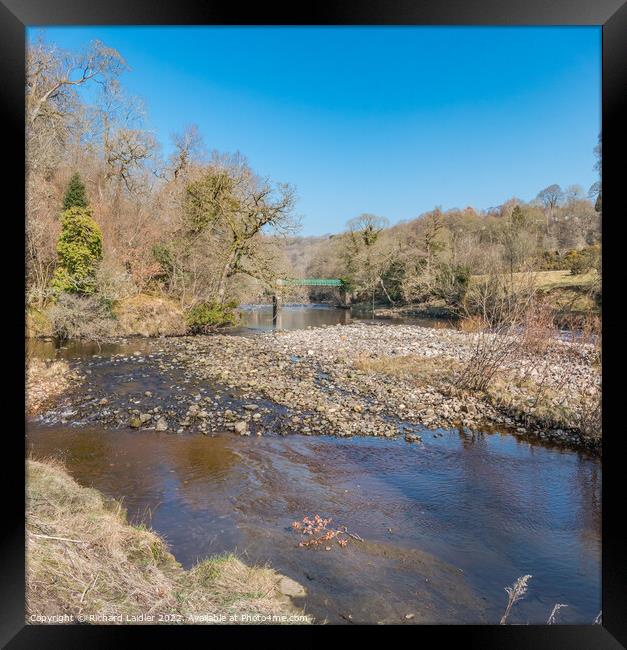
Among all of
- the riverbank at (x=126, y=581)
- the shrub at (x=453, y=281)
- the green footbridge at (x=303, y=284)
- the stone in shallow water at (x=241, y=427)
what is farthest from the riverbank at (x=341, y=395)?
the green footbridge at (x=303, y=284)

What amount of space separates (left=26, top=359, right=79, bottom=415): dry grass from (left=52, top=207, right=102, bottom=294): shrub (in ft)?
4.58

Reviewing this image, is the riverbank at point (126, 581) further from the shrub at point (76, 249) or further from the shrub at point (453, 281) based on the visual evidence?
the shrub at point (453, 281)

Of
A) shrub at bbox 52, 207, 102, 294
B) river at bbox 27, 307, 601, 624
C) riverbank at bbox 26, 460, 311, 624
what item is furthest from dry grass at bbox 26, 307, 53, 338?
riverbank at bbox 26, 460, 311, 624

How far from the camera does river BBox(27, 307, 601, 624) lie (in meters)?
2.62

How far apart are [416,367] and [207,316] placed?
6.67 metres

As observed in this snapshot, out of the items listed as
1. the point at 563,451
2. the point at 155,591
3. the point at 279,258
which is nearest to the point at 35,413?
the point at 155,591

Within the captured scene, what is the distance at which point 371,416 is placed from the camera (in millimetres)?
6023

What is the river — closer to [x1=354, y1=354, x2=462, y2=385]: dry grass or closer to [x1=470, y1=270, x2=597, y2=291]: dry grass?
[x1=354, y1=354, x2=462, y2=385]: dry grass

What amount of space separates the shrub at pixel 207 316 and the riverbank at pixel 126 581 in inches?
369

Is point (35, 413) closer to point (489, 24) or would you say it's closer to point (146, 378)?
point (146, 378)

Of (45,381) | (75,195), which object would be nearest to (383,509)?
(45,381)

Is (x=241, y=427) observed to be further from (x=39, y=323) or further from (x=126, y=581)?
(x=39, y=323)

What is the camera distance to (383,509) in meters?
3.65

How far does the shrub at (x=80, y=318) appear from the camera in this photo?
6.95m
